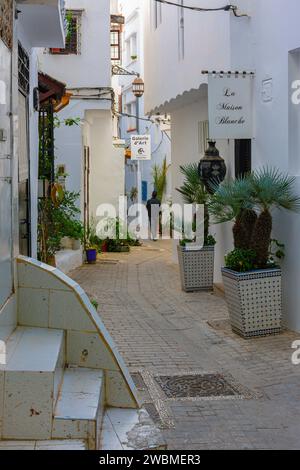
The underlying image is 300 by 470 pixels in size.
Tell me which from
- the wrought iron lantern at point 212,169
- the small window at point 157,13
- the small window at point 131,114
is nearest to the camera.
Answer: the wrought iron lantern at point 212,169

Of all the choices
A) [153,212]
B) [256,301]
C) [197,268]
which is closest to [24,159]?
[256,301]

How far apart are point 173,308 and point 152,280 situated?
2944 mm

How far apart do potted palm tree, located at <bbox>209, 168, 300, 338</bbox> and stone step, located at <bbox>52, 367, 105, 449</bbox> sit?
12.9 feet

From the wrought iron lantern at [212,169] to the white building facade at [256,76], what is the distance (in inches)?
14.7

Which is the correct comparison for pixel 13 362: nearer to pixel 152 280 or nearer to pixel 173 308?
pixel 173 308

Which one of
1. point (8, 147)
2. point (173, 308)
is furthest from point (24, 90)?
point (173, 308)

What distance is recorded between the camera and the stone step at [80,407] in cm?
407

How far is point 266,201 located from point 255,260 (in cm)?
80

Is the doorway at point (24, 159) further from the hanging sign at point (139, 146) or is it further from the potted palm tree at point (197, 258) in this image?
the hanging sign at point (139, 146)

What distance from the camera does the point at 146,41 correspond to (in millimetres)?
18219

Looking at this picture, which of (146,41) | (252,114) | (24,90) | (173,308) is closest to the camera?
(24,90)

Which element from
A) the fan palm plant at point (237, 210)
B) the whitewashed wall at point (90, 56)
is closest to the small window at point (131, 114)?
the whitewashed wall at point (90, 56)

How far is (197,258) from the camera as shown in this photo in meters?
11.9
